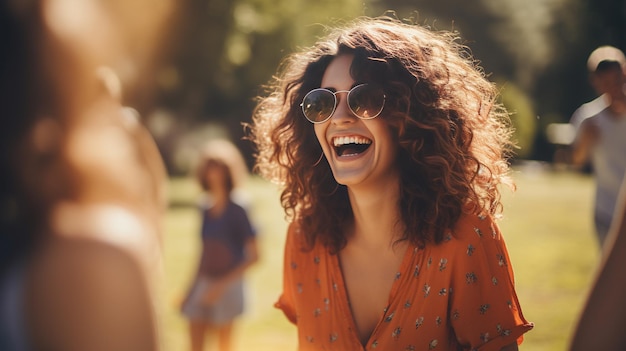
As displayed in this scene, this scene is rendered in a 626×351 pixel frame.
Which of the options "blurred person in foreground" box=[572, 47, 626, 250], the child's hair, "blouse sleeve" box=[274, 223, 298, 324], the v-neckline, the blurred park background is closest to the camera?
the v-neckline

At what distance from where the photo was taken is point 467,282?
2.43 meters

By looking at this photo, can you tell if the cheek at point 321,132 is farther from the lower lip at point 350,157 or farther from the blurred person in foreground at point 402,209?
the lower lip at point 350,157

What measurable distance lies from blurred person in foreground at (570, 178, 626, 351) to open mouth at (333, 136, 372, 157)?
155 centimetres

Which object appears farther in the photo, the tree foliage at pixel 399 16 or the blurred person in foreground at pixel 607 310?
the tree foliage at pixel 399 16

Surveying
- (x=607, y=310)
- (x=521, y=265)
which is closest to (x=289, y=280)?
(x=607, y=310)

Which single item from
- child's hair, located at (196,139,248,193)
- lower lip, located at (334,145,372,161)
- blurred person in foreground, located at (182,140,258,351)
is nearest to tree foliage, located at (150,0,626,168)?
child's hair, located at (196,139,248,193)

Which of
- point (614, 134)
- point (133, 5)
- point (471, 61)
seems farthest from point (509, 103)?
point (471, 61)

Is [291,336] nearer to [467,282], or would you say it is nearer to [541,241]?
Result: [467,282]

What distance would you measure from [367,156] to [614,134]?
14.6 feet

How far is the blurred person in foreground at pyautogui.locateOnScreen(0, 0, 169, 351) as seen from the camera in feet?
4.05

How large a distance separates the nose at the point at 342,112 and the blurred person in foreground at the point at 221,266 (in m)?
3.16

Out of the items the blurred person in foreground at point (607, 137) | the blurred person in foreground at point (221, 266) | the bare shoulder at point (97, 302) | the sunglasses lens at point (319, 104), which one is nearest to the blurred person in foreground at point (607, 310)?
the bare shoulder at point (97, 302)

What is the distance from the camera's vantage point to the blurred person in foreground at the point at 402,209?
245 cm

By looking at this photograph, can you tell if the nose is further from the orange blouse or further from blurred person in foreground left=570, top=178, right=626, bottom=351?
blurred person in foreground left=570, top=178, right=626, bottom=351
